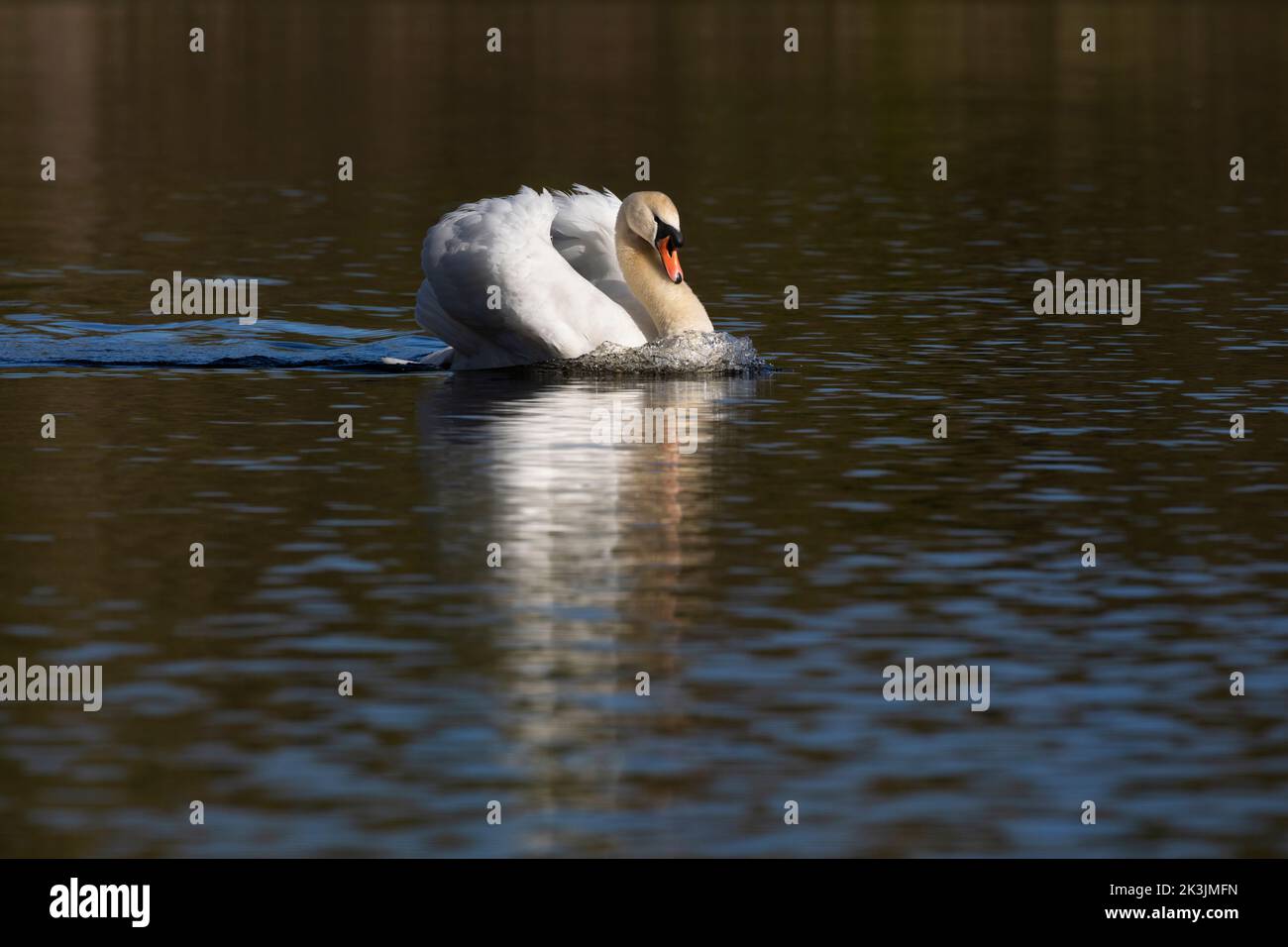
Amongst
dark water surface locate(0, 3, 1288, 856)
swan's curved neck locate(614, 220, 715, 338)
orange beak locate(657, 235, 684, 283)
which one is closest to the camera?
dark water surface locate(0, 3, 1288, 856)

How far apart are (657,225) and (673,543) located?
326 inches

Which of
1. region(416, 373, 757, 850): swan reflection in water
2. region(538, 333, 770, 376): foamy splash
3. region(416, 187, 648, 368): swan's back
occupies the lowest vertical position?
region(416, 373, 757, 850): swan reflection in water

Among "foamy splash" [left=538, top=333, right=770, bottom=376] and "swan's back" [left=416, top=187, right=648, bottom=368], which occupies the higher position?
"swan's back" [left=416, top=187, right=648, bottom=368]

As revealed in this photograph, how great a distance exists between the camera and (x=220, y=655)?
1487cm

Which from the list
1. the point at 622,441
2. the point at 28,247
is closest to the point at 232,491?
the point at 622,441

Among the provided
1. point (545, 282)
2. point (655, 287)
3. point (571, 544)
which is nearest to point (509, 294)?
point (545, 282)

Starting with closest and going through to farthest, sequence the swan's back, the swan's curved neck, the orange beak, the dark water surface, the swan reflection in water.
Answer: the dark water surface → the swan reflection in water → the swan's back → the orange beak → the swan's curved neck

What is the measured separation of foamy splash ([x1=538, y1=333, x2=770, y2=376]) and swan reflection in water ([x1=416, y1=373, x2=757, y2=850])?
273 millimetres

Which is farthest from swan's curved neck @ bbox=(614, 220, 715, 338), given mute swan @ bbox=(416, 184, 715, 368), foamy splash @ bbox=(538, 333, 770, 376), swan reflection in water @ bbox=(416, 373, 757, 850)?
swan reflection in water @ bbox=(416, 373, 757, 850)

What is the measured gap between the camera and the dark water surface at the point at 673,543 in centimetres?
1248

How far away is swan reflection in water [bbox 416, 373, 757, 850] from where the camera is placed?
13539 mm

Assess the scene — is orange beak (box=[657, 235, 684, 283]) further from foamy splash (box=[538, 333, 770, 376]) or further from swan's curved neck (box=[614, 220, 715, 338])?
foamy splash (box=[538, 333, 770, 376])

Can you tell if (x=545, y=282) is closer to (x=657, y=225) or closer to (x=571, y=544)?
(x=657, y=225)
